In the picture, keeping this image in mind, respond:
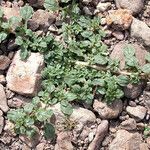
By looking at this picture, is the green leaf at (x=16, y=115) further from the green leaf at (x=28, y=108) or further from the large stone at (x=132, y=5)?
the large stone at (x=132, y=5)

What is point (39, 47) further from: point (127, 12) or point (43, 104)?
point (127, 12)

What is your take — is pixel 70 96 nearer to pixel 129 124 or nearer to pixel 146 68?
pixel 129 124

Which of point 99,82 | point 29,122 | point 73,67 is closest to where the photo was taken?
point 29,122

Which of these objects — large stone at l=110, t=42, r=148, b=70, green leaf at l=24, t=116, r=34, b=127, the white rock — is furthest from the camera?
the white rock

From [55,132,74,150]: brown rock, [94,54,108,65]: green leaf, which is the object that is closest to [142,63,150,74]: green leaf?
[94,54,108,65]: green leaf

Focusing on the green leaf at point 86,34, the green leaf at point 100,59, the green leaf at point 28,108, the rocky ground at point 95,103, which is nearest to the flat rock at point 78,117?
the rocky ground at point 95,103

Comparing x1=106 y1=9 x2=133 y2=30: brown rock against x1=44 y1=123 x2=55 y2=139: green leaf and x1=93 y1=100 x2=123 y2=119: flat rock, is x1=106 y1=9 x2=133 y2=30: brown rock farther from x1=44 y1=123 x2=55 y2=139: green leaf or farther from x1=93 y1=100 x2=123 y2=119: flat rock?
x1=44 y1=123 x2=55 y2=139: green leaf

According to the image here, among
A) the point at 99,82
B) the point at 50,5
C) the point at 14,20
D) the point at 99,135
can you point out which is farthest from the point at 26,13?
the point at 99,135

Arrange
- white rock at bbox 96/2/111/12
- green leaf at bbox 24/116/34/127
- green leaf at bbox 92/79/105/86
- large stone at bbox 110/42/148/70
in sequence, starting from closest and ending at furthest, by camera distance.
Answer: green leaf at bbox 24/116/34/127, green leaf at bbox 92/79/105/86, large stone at bbox 110/42/148/70, white rock at bbox 96/2/111/12
